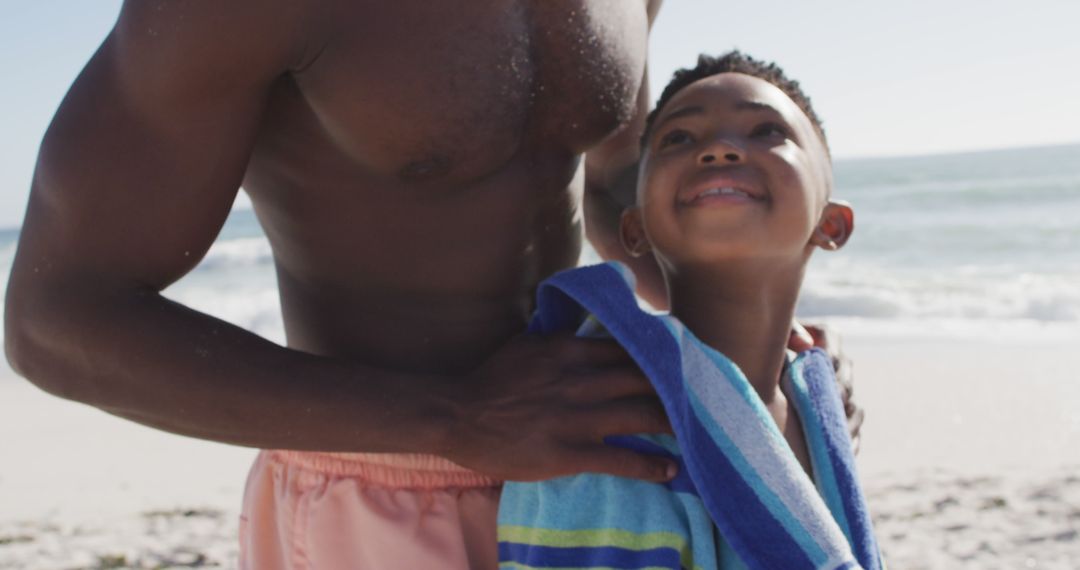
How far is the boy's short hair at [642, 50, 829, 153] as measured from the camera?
1.75 meters

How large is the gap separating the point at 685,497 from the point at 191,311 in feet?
2.05

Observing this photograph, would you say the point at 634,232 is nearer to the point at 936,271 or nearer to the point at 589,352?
the point at 589,352

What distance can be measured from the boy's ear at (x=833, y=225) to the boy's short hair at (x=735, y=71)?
0.12 metres

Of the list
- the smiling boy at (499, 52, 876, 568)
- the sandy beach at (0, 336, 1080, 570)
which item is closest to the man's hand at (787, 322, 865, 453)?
the smiling boy at (499, 52, 876, 568)

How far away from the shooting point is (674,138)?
166cm

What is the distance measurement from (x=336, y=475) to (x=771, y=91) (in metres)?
0.88

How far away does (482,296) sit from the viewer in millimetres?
1568

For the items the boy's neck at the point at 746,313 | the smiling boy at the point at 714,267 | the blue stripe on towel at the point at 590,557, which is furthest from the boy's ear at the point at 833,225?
the blue stripe on towel at the point at 590,557

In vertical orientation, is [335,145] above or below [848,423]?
above

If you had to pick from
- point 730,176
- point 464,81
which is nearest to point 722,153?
point 730,176

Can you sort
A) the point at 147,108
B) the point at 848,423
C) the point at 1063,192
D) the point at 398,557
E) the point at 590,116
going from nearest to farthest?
the point at 147,108 < the point at 398,557 < the point at 590,116 < the point at 848,423 < the point at 1063,192

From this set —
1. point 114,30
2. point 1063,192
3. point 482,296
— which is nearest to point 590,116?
point 482,296

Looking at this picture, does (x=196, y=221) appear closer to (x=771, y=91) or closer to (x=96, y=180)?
(x=96, y=180)

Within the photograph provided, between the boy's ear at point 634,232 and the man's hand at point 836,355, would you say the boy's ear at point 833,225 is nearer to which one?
the man's hand at point 836,355
